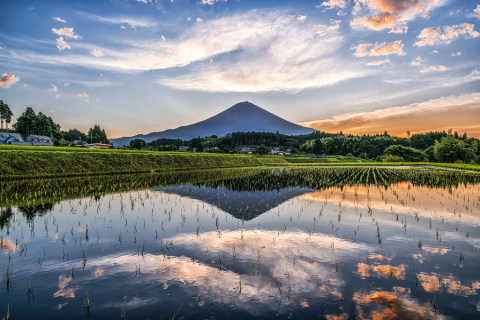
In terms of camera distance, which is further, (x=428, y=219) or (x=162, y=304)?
(x=428, y=219)

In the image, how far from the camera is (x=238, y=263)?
6.12m

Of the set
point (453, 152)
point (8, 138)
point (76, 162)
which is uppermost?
point (8, 138)

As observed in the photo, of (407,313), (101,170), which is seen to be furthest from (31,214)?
(101,170)

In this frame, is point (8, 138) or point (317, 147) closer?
point (8, 138)

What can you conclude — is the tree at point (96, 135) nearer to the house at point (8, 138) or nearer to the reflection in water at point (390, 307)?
the house at point (8, 138)

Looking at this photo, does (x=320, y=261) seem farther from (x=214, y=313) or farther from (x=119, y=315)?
(x=119, y=315)

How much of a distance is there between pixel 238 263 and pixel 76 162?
1151 inches

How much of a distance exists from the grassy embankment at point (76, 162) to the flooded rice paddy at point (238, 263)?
51.4 feet

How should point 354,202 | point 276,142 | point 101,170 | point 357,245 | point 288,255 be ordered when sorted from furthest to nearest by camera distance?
point 276,142, point 101,170, point 354,202, point 357,245, point 288,255

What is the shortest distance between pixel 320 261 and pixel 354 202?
9.07m

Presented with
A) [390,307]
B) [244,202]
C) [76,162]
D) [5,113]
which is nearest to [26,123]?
[5,113]

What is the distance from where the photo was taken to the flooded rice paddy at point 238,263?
4.42 meters

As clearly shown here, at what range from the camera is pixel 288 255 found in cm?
663

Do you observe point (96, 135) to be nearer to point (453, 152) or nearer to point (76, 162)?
point (76, 162)
